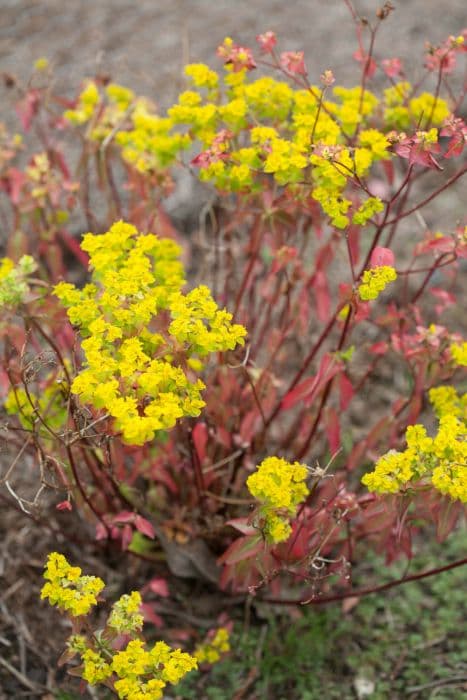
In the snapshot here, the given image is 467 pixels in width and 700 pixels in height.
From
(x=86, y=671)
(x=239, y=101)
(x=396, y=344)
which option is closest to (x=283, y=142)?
(x=239, y=101)

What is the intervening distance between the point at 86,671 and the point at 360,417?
1.97 metres

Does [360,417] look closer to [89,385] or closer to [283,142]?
[283,142]

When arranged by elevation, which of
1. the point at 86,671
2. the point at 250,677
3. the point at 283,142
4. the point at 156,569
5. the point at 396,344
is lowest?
the point at 250,677

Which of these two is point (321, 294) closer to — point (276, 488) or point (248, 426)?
point (248, 426)

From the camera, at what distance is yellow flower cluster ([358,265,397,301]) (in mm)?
1894

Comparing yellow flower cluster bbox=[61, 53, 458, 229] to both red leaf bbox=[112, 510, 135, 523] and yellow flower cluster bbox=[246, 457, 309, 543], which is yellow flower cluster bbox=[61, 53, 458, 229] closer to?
yellow flower cluster bbox=[246, 457, 309, 543]

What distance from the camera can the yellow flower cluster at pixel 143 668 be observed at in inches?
71.2

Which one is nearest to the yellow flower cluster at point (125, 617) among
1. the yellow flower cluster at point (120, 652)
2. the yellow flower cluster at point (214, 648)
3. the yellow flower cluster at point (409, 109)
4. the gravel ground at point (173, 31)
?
the yellow flower cluster at point (120, 652)

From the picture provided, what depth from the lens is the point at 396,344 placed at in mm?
2432

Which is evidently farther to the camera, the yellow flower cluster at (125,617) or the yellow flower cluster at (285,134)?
the yellow flower cluster at (285,134)

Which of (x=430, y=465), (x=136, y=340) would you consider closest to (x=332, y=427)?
(x=430, y=465)

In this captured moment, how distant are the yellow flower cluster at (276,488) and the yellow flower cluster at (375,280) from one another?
43 cm

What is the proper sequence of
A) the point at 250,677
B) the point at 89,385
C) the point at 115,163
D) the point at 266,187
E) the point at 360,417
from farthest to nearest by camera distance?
the point at 115,163 → the point at 360,417 → the point at 250,677 → the point at 266,187 → the point at 89,385

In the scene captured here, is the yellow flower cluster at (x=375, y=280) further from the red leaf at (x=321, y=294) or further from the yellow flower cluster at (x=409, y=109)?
the red leaf at (x=321, y=294)
